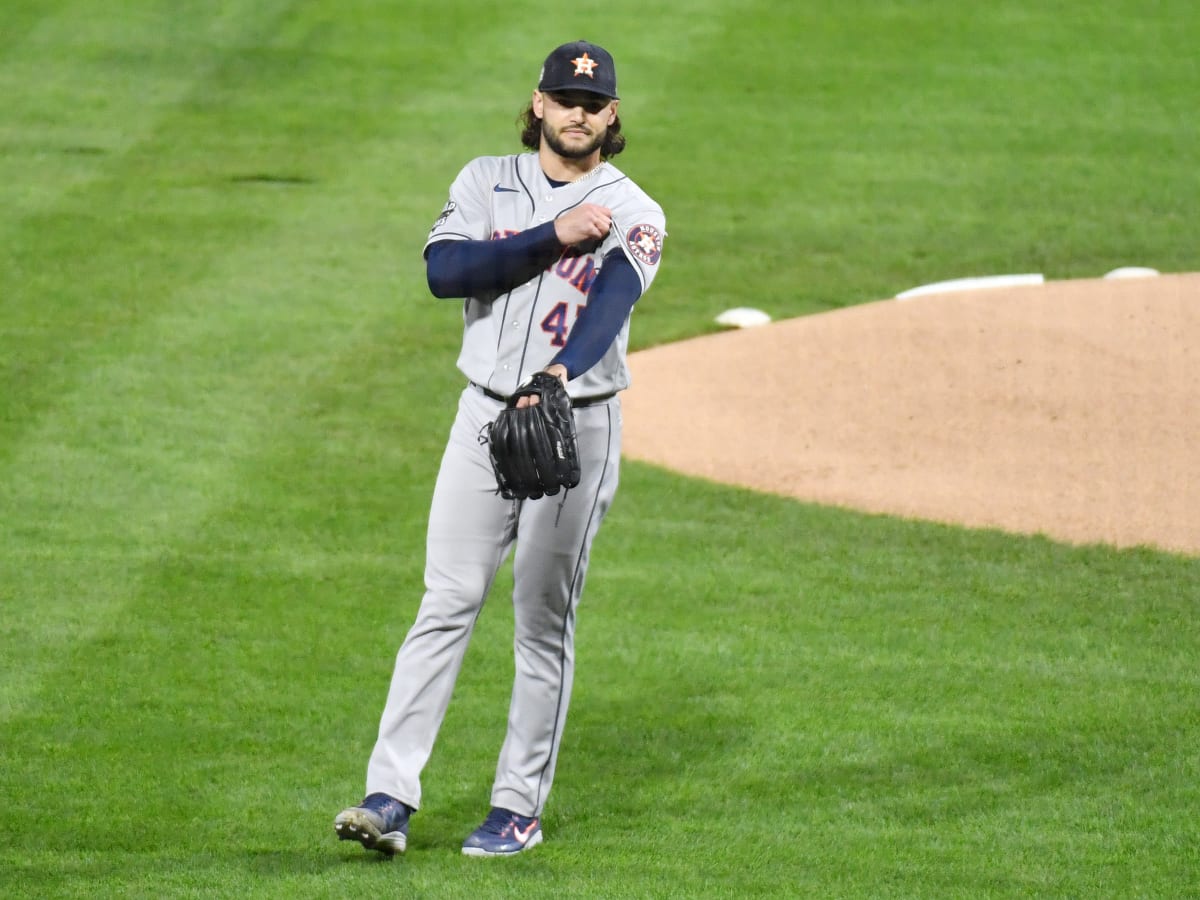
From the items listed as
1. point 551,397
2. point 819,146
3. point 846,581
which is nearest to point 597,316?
point 551,397

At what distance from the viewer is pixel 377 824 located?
4.29 meters

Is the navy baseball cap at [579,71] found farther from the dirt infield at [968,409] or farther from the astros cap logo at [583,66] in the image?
the dirt infield at [968,409]

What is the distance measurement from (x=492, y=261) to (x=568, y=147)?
1.20ft

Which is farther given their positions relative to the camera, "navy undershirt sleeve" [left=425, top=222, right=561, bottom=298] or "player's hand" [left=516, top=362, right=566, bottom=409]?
"navy undershirt sleeve" [left=425, top=222, right=561, bottom=298]

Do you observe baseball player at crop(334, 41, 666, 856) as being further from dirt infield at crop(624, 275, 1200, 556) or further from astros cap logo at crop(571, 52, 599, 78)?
dirt infield at crop(624, 275, 1200, 556)

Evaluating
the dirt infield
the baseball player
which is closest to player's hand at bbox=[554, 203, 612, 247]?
the baseball player

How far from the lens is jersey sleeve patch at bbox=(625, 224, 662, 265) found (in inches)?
176

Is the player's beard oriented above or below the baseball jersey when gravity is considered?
above

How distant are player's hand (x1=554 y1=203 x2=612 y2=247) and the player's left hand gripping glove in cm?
33

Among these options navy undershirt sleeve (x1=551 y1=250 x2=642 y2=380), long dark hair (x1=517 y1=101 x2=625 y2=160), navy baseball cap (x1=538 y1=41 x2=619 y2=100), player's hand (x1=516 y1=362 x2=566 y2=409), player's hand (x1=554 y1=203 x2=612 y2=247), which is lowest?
player's hand (x1=516 y1=362 x2=566 y2=409)

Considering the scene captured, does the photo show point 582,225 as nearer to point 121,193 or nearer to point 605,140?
point 605,140

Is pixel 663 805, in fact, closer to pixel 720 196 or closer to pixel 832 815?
pixel 832 815

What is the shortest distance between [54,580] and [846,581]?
9.30 feet

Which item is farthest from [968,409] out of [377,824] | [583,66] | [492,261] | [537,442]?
[377,824]
